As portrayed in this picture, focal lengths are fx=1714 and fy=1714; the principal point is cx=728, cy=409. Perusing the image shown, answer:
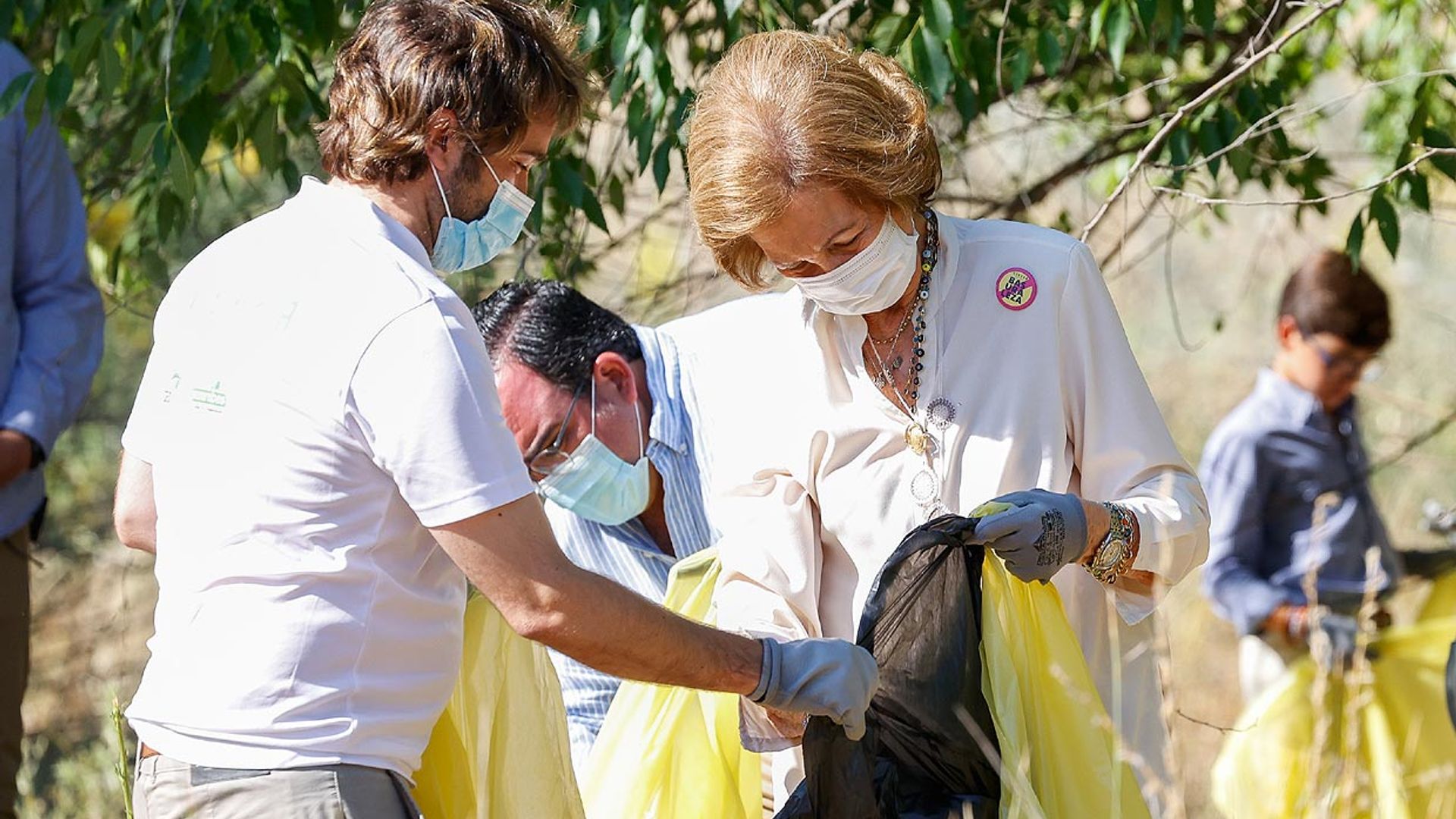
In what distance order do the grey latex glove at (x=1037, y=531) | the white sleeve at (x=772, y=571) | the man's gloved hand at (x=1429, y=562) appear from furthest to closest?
the man's gloved hand at (x=1429, y=562) → the white sleeve at (x=772, y=571) → the grey latex glove at (x=1037, y=531)

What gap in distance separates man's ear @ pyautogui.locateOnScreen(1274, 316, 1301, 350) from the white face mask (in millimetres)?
2783

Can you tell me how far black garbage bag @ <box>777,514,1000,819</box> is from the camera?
2.08 metres

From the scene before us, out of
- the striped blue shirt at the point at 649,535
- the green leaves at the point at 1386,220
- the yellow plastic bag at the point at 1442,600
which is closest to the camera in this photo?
the green leaves at the point at 1386,220

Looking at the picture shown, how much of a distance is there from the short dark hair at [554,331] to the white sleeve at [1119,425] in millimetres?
1105

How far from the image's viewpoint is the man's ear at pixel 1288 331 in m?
4.68

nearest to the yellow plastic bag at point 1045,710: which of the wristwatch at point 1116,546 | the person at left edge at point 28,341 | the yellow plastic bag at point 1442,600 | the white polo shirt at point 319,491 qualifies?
the wristwatch at point 1116,546

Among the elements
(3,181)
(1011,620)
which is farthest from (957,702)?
(3,181)

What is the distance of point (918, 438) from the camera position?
2188 mm

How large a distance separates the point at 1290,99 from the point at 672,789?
215 centimetres

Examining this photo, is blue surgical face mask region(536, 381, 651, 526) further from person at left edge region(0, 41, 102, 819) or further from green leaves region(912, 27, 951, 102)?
person at left edge region(0, 41, 102, 819)

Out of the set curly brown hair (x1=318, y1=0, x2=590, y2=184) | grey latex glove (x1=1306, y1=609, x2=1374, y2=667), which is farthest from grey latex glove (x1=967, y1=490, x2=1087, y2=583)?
grey latex glove (x1=1306, y1=609, x2=1374, y2=667)

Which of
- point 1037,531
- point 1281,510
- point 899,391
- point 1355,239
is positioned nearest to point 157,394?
point 899,391

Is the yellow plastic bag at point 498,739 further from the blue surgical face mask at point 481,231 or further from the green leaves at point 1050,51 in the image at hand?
the green leaves at point 1050,51

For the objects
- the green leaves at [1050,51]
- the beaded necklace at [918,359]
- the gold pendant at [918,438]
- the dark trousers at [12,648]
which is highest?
the green leaves at [1050,51]
